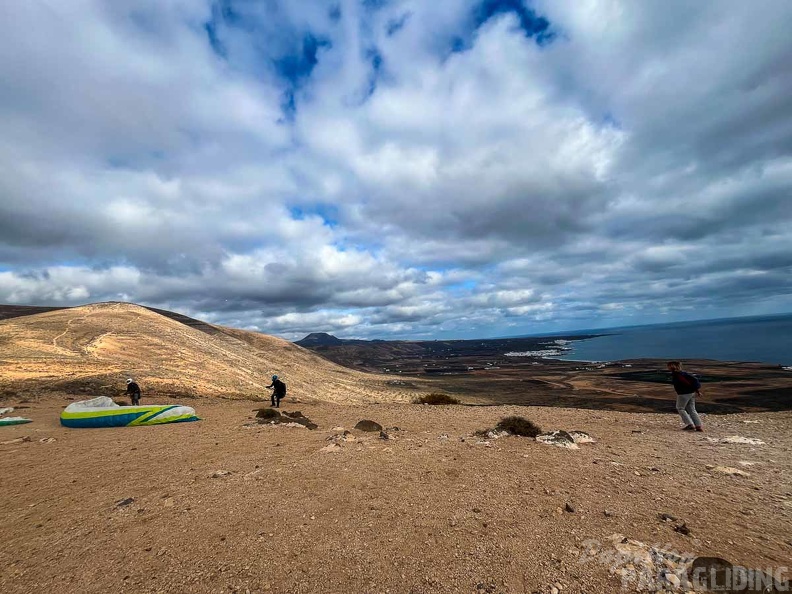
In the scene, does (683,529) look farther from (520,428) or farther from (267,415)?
(267,415)

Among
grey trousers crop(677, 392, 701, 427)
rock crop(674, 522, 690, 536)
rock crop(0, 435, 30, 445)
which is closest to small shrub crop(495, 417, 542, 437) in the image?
grey trousers crop(677, 392, 701, 427)

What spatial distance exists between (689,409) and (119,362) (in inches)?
1595

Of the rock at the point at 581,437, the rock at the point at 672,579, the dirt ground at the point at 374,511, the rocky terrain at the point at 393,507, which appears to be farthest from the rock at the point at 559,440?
the rock at the point at 672,579

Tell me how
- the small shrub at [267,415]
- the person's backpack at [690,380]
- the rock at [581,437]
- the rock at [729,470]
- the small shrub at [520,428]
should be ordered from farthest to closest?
the small shrub at [267,415]
the small shrub at [520,428]
the person's backpack at [690,380]
the rock at [581,437]
the rock at [729,470]

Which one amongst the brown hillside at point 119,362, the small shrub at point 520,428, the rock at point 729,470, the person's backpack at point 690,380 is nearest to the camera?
the rock at point 729,470

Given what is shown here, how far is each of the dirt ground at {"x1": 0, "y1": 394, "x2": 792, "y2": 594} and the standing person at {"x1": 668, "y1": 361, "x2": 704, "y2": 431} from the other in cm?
62

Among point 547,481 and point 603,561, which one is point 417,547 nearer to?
point 603,561

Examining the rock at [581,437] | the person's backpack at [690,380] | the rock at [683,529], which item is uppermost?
the person's backpack at [690,380]

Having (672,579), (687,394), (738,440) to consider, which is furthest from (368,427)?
(738,440)

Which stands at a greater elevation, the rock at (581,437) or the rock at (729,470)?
the rock at (729,470)

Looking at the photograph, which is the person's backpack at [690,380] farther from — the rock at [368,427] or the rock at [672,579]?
the rock at [368,427]

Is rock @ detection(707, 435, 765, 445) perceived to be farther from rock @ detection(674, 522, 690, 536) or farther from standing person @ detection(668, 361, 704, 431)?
rock @ detection(674, 522, 690, 536)

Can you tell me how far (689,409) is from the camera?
13.5 metres

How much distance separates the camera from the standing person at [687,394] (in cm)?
1270
